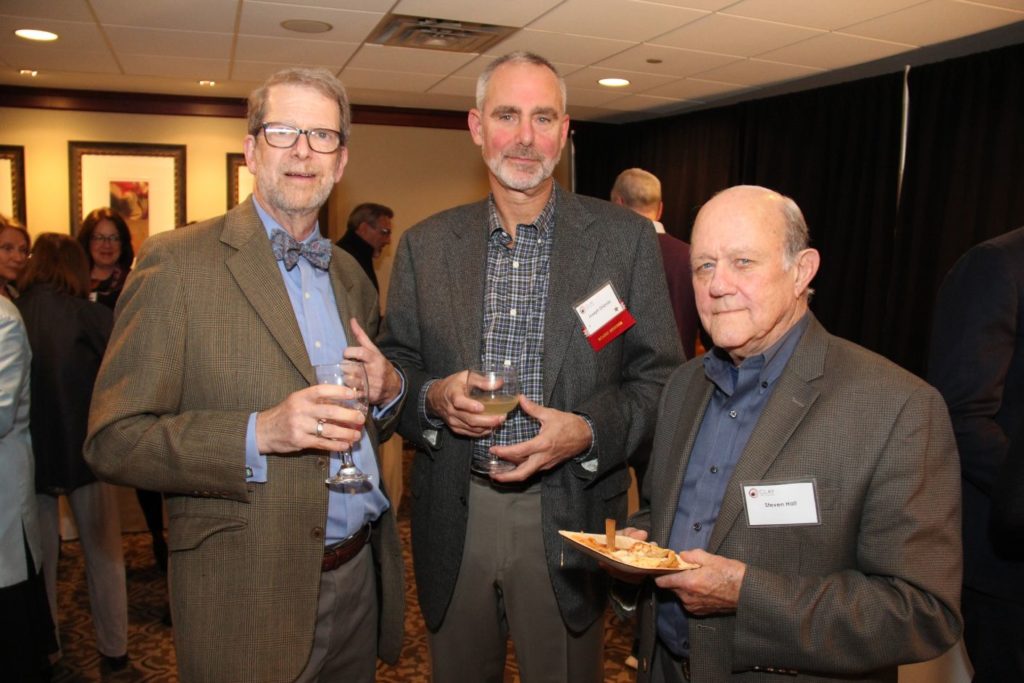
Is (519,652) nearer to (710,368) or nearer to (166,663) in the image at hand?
(710,368)

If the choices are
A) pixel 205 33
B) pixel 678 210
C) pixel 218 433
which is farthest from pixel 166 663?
pixel 678 210

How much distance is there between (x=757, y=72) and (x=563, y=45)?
1.95 m

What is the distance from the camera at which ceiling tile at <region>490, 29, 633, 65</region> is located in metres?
5.48

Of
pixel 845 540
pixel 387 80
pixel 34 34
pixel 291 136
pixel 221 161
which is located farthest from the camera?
pixel 221 161

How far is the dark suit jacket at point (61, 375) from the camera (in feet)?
11.3

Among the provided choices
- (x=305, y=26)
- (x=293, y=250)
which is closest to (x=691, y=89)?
(x=305, y=26)

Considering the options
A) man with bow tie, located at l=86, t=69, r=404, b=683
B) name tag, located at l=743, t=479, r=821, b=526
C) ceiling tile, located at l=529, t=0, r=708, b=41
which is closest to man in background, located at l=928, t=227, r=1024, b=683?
name tag, located at l=743, t=479, r=821, b=526

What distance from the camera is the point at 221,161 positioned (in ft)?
28.3

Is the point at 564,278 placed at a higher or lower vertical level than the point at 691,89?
lower

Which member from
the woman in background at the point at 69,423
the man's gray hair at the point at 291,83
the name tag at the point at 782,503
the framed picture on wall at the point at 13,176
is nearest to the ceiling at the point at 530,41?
the framed picture on wall at the point at 13,176

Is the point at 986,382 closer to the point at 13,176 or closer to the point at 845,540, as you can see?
the point at 845,540

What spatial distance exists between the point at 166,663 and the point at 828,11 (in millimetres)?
5096

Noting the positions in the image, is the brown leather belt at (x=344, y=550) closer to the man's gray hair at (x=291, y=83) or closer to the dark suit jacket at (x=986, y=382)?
the man's gray hair at (x=291, y=83)

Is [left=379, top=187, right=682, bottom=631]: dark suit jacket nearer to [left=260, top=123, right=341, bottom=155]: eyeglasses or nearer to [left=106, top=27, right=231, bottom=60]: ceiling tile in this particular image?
[left=260, top=123, right=341, bottom=155]: eyeglasses
